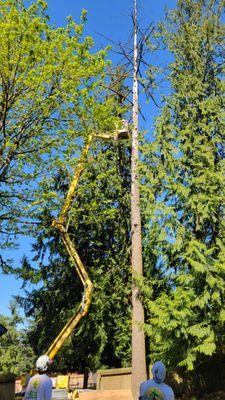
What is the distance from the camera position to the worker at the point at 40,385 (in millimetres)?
4891

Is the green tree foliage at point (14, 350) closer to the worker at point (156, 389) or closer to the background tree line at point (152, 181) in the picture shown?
the background tree line at point (152, 181)

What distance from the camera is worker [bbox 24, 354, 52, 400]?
489 centimetres

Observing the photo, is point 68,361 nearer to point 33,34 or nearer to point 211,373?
point 211,373

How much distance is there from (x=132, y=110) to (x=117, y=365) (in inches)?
426

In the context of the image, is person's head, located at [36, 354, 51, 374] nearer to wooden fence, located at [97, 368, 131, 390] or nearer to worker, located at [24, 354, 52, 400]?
worker, located at [24, 354, 52, 400]

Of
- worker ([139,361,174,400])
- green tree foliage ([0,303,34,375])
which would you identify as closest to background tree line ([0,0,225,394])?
worker ([139,361,174,400])

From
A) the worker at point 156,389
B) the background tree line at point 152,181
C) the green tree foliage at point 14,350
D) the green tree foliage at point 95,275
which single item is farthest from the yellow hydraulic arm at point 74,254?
the green tree foliage at point 14,350

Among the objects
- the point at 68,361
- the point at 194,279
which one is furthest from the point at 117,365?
the point at 194,279

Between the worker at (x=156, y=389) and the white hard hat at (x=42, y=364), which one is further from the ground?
the white hard hat at (x=42, y=364)

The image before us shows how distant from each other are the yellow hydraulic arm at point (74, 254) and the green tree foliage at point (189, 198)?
1811 millimetres

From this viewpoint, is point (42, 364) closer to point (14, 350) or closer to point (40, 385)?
point (40, 385)

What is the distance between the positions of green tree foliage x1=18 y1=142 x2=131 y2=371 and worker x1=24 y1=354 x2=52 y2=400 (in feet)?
42.0

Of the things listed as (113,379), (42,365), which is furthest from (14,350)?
(42,365)

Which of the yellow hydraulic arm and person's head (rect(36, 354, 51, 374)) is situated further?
the yellow hydraulic arm
